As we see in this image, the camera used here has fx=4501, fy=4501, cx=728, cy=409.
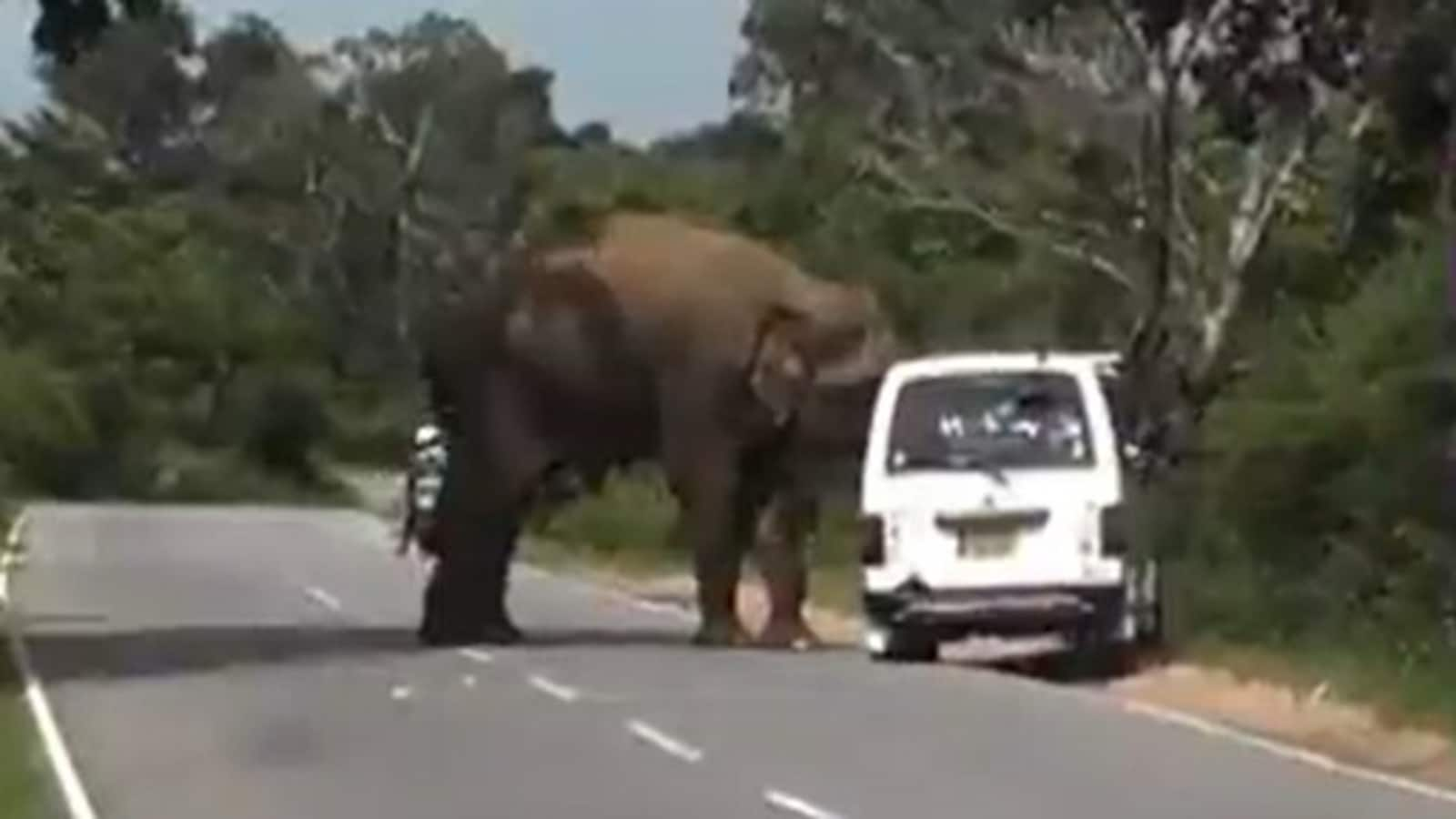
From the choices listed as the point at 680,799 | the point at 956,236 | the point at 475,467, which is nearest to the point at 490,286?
the point at 475,467

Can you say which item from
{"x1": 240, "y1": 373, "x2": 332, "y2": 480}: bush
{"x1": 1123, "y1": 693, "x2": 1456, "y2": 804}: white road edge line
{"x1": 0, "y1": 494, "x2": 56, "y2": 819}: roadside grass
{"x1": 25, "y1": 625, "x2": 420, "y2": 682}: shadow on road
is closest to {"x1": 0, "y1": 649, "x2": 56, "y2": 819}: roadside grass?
{"x1": 0, "y1": 494, "x2": 56, "y2": 819}: roadside grass

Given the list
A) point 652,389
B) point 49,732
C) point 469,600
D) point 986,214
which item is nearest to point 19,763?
point 49,732

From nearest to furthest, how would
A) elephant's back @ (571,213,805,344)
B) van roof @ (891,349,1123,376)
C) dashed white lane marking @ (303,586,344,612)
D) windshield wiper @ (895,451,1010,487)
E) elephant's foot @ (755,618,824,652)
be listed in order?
windshield wiper @ (895,451,1010,487), van roof @ (891,349,1123,376), elephant's foot @ (755,618,824,652), elephant's back @ (571,213,805,344), dashed white lane marking @ (303,586,344,612)

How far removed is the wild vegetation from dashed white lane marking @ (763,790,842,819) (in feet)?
19.1

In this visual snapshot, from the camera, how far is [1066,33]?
49.5m

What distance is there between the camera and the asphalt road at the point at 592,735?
19875mm

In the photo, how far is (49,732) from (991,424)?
6755 millimetres

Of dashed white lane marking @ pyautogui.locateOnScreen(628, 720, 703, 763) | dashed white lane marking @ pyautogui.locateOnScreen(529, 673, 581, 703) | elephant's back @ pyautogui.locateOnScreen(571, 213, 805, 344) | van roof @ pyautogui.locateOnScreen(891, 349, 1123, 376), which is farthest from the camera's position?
elephant's back @ pyautogui.locateOnScreen(571, 213, 805, 344)

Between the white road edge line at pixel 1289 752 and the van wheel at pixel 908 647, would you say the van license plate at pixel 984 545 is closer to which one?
the van wheel at pixel 908 647

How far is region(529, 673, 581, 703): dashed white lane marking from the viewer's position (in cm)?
2683

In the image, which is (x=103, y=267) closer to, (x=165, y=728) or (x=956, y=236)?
(x=956, y=236)

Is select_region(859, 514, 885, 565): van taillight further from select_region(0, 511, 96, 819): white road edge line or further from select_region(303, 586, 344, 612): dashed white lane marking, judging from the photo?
select_region(303, 586, 344, 612): dashed white lane marking

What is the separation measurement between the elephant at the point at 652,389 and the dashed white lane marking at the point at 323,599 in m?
4.95

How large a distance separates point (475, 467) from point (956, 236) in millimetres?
24596
